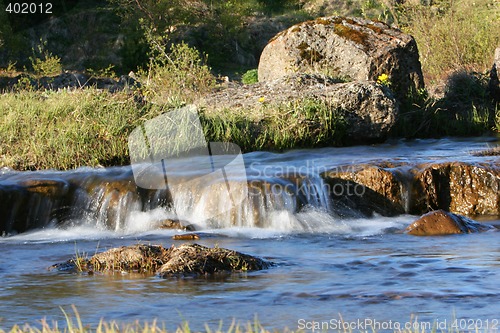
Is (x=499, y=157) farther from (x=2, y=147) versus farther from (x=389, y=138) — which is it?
(x=2, y=147)

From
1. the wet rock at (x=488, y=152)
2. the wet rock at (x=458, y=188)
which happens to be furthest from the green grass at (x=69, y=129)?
the wet rock at (x=488, y=152)

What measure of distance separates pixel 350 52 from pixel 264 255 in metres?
9.30

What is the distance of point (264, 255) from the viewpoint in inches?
318

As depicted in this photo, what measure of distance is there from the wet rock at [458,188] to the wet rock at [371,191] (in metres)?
0.23

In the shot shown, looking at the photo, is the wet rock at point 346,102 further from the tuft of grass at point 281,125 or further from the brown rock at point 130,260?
the brown rock at point 130,260

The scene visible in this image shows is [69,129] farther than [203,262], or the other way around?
[69,129]

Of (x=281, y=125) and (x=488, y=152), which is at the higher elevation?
(x=281, y=125)

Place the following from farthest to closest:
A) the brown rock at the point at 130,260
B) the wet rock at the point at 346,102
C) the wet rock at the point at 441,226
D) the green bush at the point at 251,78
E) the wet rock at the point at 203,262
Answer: the green bush at the point at 251,78 → the wet rock at the point at 346,102 → the wet rock at the point at 441,226 → the brown rock at the point at 130,260 → the wet rock at the point at 203,262

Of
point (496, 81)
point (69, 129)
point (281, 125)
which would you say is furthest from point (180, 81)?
point (496, 81)

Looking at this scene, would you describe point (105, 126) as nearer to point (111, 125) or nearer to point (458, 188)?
point (111, 125)

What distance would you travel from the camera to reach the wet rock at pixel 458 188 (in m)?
10.7

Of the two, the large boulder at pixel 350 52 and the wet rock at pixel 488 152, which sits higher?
the large boulder at pixel 350 52

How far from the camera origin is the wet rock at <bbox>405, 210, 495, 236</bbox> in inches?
356

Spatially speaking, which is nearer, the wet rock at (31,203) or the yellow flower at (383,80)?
the wet rock at (31,203)
